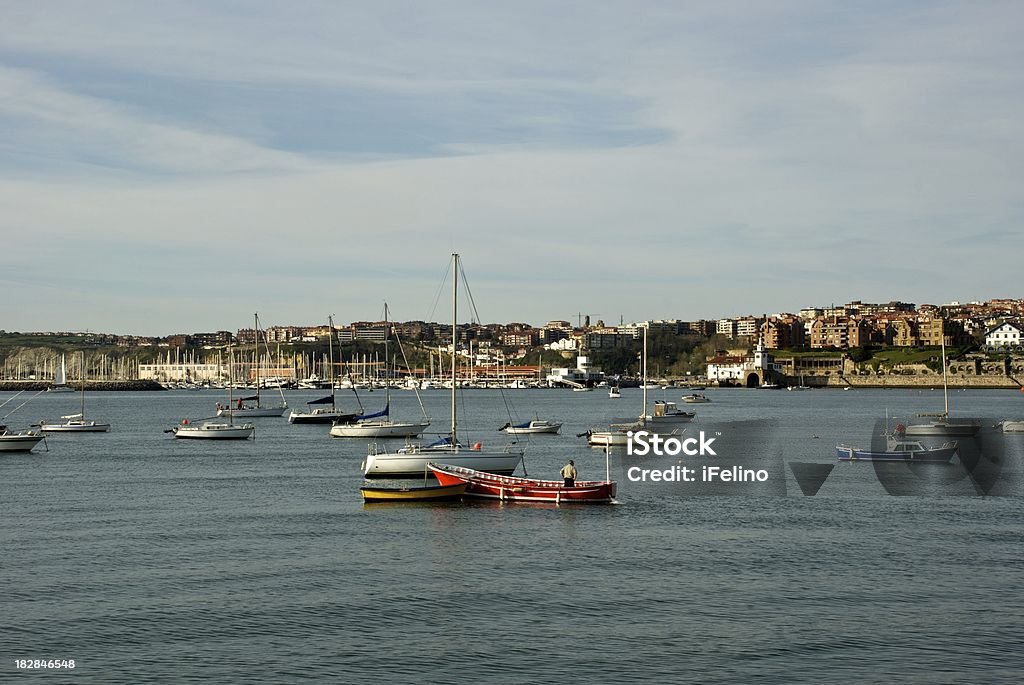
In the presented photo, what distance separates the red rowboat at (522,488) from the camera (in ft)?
138

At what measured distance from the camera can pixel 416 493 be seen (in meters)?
43.2

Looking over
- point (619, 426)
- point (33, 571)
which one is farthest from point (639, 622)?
point (619, 426)

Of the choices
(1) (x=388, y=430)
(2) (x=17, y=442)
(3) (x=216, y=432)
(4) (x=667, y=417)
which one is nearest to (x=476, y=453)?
(2) (x=17, y=442)

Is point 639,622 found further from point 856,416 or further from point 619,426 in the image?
point 856,416

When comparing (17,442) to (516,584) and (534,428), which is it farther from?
(516,584)

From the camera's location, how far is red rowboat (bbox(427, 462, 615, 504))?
42094mm

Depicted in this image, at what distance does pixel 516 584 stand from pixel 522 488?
14.3 meters

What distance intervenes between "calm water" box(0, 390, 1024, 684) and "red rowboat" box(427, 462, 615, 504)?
0.68m

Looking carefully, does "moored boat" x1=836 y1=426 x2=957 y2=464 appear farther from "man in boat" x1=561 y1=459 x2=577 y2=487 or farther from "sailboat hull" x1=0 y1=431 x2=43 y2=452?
"sailboat hull" x1=0 y1=431 x2=43 y2=452

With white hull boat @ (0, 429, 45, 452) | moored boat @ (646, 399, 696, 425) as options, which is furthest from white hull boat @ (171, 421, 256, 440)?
moored boat @ (646, 399, 696, 425)

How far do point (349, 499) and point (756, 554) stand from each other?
18.1 metres

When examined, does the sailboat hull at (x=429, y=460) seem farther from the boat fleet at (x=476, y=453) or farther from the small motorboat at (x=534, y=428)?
the small motorboat at (x=534, y=428)

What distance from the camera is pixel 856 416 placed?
120 metres

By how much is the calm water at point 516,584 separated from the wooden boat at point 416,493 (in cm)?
75
